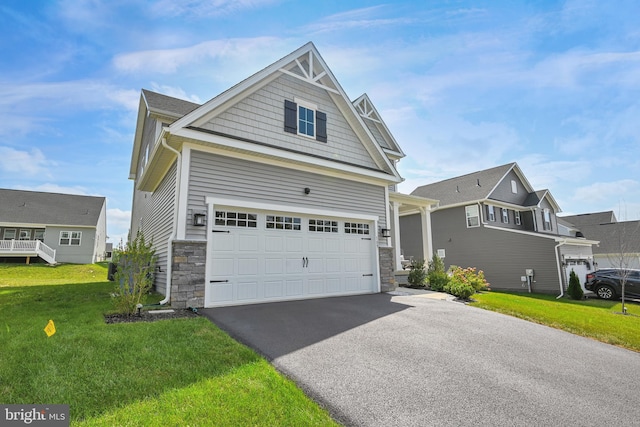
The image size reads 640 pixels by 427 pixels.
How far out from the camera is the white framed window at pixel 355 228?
9.17 m

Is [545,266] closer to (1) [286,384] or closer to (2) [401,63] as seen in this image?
(2) [401,63]

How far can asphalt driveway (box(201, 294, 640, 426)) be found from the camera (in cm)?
268

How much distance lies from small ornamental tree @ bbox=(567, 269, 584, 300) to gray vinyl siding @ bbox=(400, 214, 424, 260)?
7.71 metres

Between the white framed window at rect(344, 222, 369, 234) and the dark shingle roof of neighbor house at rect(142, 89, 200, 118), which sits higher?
the dark shingle roof of neighbor house at rect(142, 89, 200, 118)

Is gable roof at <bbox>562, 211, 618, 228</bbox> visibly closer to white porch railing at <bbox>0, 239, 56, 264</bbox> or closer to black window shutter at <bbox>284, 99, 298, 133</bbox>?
black window shutter at <bbox>284, 99, 298, 133</bbox>

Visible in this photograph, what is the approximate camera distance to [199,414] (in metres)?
2.40

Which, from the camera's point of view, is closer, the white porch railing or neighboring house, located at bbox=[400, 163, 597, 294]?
neighboring house, located at bbox=[400, 163, 597, 294]

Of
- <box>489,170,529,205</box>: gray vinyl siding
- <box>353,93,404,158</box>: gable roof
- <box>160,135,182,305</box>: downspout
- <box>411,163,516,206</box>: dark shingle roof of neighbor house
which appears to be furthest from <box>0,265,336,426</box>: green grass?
<box>489,170,529,205</box>: gray vinyl siding

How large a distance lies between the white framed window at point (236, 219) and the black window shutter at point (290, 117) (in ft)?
8.91

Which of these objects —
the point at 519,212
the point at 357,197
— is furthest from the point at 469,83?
the point at 519,212

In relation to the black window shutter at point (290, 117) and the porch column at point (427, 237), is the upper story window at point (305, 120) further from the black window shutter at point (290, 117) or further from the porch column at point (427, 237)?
the porch column at point (427, 237)

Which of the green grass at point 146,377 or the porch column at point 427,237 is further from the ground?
the porch column at point 427,237

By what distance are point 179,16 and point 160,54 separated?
1559 millimetres

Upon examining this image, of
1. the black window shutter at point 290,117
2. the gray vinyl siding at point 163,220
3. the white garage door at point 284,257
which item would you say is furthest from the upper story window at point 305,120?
the gray vinyl siding at point 163,220
